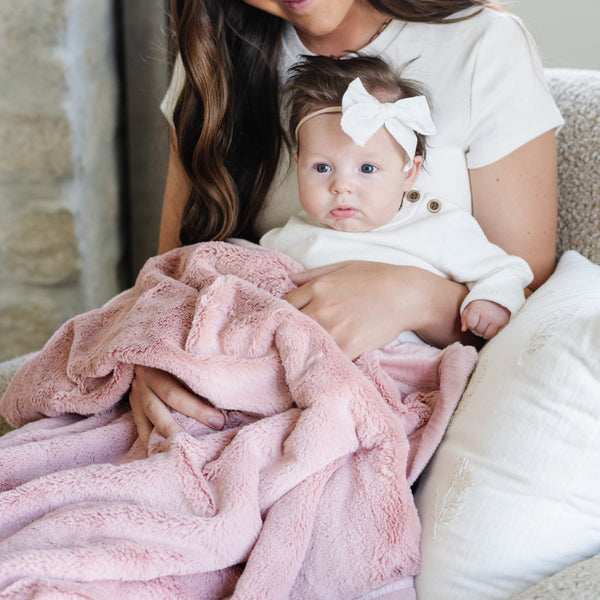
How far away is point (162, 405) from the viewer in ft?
2.89

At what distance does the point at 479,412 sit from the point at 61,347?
1.98 feet

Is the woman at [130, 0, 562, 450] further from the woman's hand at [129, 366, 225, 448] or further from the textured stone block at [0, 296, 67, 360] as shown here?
the textured stone block at [0, 296, 67, 360]

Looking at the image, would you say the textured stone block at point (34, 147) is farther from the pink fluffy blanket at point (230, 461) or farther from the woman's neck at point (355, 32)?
the pink fluffy blanket at point (230, 461)

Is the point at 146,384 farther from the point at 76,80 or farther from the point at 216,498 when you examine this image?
the point at 76,80

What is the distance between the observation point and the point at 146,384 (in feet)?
3.01

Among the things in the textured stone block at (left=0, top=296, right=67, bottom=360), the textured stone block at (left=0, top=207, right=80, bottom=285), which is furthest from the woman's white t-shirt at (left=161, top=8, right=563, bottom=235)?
the textured stone block at (left=0, top=296, right=67, bottom=360)

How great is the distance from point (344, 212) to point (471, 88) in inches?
11.6

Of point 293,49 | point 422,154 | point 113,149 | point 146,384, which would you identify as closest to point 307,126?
point 422,154

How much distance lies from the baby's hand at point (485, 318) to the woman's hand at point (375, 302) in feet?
0.13

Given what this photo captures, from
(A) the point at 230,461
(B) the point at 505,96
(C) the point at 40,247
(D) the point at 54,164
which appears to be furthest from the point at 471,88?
(C) the point at 40,247

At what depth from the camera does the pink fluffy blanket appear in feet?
2.23

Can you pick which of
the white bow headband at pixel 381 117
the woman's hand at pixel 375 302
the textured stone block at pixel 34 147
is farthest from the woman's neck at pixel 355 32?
the textured stone block at pixel 34 147

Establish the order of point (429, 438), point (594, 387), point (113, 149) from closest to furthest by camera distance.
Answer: point (594, 387), point (429, 438), point (113, 149)

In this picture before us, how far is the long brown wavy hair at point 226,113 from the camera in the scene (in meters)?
1.23
